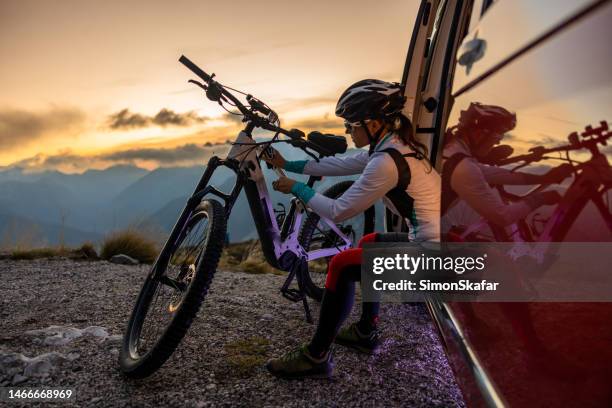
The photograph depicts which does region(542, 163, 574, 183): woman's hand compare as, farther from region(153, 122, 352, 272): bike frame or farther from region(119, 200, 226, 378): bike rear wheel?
region(153, 122, 352, 272): bike frame

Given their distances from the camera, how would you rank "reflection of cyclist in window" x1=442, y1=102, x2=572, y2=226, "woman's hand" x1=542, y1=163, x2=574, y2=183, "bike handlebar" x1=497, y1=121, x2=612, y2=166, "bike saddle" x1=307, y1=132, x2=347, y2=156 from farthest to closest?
"bike saddle" x1=307, y1=132, x2=347, y2=156
"reflection of cyclist in window" x1=442, y1=102, x2=572, y2=226
"woman's hand" x1=542, y1=163, x2=574, y2=183
"bike handlebar" x1=497, y1=121, x2=612, y2=166

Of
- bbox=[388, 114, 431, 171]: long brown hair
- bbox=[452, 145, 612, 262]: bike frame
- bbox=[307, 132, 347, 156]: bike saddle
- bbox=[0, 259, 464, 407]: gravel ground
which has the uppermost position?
bbox=[307, 132, 347, 156]: bike saddle

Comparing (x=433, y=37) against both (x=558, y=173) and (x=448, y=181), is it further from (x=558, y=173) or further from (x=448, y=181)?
(x=558, y=173)

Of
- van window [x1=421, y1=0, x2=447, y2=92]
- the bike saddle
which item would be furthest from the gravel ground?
van window [x1=421, y1=0, x2=447, y2=92]

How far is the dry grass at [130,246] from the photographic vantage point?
6.05 m

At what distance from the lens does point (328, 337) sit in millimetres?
2393

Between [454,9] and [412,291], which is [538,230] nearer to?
[412,291]

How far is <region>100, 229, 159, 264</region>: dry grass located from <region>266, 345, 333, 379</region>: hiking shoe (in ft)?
13.4

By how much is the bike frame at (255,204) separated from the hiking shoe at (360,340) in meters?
0.60

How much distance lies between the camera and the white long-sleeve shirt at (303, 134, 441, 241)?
2.13 m

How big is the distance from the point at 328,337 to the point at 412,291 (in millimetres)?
506

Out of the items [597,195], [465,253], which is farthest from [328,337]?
[597,195]

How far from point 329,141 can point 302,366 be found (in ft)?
4.29

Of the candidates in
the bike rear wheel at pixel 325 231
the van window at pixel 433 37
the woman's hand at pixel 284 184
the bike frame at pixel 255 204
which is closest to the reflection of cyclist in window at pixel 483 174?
the woman's hand at pixel 284 184
